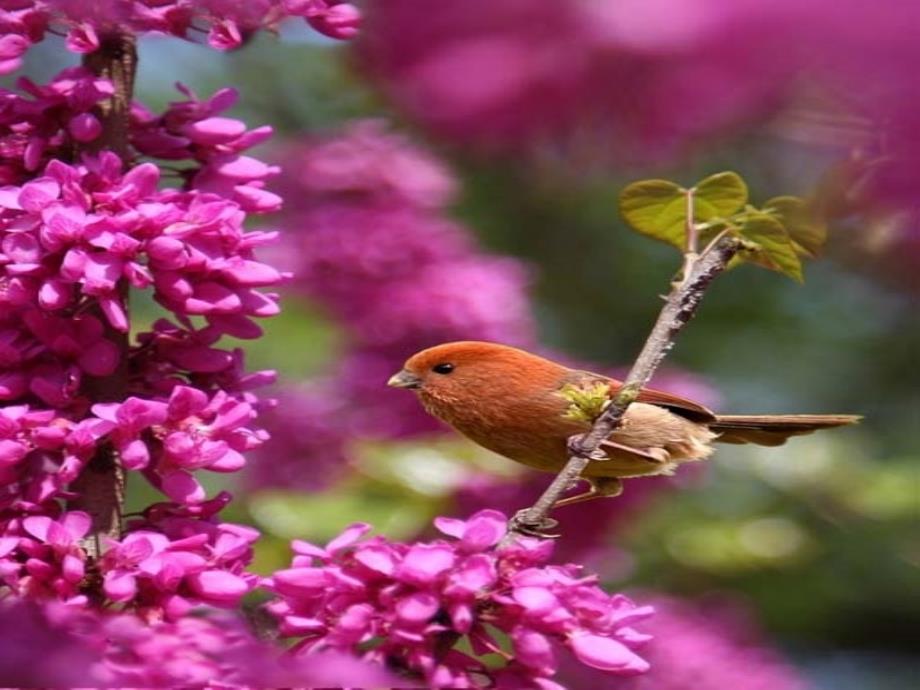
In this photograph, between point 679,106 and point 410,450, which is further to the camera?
point 410,450

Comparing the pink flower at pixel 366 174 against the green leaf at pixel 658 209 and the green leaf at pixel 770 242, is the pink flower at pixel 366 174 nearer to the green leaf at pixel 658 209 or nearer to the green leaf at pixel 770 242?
the green leaf at pixel 658 209

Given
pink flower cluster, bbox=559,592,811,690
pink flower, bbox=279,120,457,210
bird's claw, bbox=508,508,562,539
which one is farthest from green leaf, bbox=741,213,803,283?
pink flower, bbox=279,120,457,210

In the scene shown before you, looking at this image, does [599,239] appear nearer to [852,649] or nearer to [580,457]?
[852,649]

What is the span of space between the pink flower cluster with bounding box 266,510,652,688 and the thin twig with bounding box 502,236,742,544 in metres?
0.08

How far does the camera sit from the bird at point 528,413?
3.11 m

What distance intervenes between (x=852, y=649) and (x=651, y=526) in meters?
2.59

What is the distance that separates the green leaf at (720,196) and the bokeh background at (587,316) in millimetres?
38

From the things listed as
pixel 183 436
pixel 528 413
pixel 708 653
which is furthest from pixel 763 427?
pixel 708 653

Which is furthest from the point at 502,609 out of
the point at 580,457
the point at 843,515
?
the point at 843,515

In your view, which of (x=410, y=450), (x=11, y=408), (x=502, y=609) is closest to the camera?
(x=502, y=609)

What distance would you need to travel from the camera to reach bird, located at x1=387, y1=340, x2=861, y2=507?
3109 millimetres

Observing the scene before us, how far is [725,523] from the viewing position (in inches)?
231

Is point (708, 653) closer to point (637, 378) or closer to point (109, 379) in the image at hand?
point (637, 378)

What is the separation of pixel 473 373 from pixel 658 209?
86 cm
